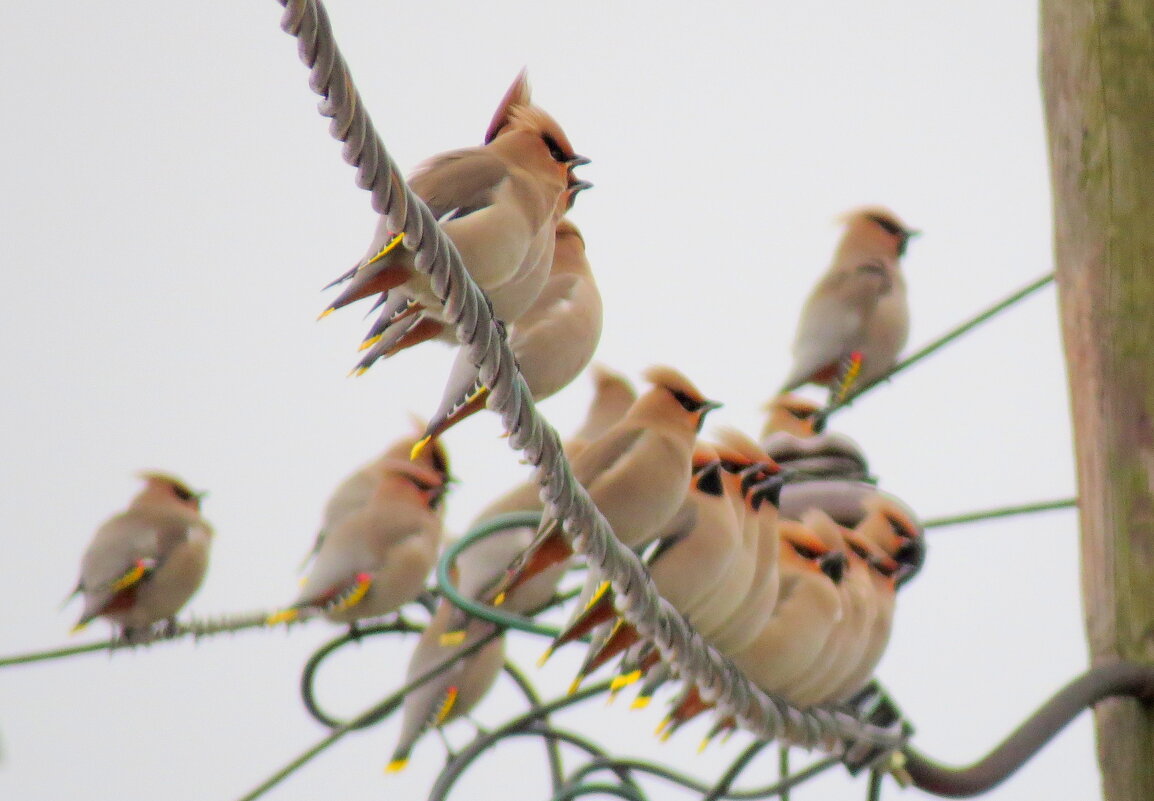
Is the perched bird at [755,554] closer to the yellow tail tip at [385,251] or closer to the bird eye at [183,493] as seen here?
the yellow tail tip at [385,251]

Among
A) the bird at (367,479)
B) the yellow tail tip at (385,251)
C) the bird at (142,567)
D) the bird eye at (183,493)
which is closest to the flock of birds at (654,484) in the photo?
the yellow tail tip at (385,251)

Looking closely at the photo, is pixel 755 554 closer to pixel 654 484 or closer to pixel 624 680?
pixel 654 484

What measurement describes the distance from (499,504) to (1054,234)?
1616 millimetres

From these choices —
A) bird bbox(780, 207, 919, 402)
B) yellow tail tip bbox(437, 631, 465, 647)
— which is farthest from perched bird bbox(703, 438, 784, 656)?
bird bbox(780, 207, 919, 402)

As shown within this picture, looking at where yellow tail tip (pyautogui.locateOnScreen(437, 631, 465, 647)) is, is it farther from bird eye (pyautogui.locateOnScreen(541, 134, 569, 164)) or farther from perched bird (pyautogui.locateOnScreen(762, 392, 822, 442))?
bird eye (pyautogui.locateOnScreen(541, 134, 569, 164))

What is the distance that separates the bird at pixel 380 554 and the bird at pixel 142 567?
0.58 m

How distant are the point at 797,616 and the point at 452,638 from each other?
6.78 feet

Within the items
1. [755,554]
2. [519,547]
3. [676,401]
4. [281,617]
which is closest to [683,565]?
[755,554]

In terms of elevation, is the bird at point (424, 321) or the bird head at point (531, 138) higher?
the bird head at point (531, 138)

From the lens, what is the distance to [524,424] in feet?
6.32

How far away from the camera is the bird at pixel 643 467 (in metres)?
2.61

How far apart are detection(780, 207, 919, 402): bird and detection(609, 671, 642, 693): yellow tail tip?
12.2 feet

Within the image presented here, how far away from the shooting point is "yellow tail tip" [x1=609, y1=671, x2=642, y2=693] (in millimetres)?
2539

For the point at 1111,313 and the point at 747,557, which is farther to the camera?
the point at 1111,313
